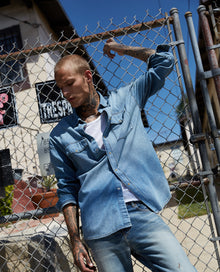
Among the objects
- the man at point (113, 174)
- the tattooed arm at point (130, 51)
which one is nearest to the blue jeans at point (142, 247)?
the man at point (113, 174)

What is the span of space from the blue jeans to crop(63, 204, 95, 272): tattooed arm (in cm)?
7

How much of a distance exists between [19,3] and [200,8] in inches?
366

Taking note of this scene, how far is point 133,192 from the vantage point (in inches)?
65.7

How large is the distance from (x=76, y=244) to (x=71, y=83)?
1.01m

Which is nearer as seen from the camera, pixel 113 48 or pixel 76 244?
pixel 76 244

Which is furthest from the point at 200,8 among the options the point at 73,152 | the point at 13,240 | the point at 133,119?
the point at 13,240

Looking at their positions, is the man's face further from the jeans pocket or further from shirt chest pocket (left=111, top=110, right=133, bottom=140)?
the jeans pocket

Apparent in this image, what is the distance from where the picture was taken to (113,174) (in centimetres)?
172

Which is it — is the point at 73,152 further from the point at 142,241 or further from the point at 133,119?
the point at 142,241

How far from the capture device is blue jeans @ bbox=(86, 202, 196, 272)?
1.57m

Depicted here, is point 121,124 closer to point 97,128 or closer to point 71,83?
point 97,128

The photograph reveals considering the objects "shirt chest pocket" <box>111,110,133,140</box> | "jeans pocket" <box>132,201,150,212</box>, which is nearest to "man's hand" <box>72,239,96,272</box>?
"jeans pocket" <box>132,201,150,212</box>

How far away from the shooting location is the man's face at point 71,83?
1.83 m

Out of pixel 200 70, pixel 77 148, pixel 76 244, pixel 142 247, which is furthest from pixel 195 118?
pixel 76 244
